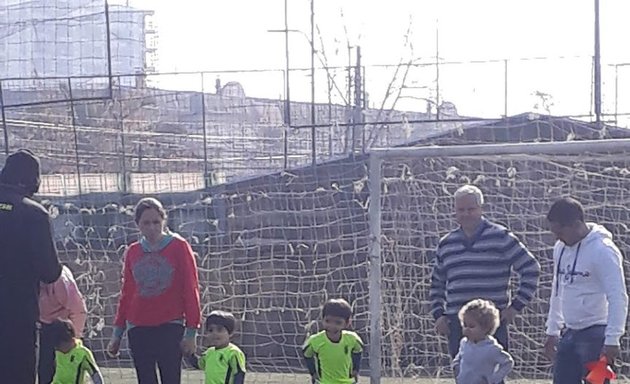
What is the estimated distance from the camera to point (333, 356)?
9344 mm

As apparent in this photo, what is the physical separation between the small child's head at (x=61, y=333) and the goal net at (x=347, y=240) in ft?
7.94

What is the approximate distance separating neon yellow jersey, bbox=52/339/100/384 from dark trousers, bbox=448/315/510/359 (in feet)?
8.65

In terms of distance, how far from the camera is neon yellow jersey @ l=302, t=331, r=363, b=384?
9344mm

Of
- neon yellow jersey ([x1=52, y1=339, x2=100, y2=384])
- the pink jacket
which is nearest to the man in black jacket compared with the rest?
the pink jacket

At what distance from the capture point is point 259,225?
13.3 meters

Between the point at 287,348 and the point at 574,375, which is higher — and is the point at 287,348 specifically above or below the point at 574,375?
below

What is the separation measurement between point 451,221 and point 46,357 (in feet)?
14.2

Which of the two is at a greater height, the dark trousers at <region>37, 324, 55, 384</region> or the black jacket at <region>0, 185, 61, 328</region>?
the black jacket at <region>0, 185, 61, 328</region>

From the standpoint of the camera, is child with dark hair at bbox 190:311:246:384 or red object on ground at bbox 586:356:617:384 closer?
red object on ground at bbox 586:356:617:384

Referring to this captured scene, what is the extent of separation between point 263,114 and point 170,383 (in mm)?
14149

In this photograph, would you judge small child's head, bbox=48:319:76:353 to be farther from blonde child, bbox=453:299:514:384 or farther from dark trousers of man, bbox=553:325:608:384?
dark trousers of man, bbox=553:325:608:384

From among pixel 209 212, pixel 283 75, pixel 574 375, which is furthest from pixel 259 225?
pixel 574 375

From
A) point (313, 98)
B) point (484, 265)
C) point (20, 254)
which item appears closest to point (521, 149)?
point (484, 265)

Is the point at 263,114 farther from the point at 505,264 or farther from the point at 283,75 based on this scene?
the point at 505,264
